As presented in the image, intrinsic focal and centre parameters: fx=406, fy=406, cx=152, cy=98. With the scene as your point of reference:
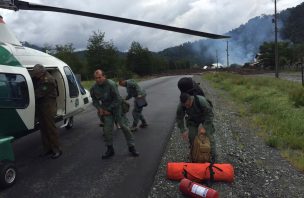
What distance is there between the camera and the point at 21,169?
7586 mm

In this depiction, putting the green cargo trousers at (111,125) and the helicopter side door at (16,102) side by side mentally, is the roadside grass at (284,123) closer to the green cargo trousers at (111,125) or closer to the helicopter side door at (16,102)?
the green cargo trousers at (111,125)

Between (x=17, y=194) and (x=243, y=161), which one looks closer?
(x=17, y=194)

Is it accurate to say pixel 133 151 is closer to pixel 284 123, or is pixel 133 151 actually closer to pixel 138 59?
pixel 284 123

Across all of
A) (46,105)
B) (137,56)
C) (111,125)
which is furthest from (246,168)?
(137,56)

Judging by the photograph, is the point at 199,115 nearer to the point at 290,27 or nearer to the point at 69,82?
the point at 69,82

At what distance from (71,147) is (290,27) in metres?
127

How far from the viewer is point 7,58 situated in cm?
786

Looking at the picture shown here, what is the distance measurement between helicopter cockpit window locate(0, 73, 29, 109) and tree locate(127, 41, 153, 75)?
73809mm

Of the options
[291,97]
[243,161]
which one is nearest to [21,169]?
[243,161]

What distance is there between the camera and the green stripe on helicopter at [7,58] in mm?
7681

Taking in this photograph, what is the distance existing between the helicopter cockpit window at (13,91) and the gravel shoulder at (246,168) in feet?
9.60

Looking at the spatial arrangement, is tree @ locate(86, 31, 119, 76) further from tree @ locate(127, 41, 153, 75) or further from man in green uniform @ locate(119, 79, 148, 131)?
man in green uniform @ locate(119, 79, 148, 131)

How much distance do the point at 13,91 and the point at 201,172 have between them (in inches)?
151

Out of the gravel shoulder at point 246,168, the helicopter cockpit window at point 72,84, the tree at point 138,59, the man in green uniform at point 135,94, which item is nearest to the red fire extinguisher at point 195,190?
the gravel shoulder at point 246,168
